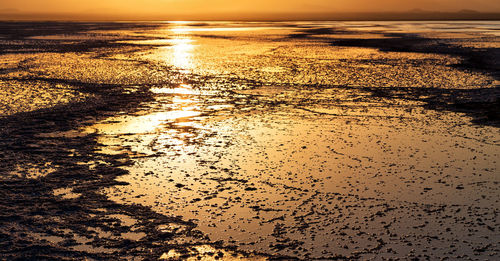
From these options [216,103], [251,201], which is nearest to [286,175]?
[251,201]

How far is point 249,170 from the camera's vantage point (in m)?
4.91

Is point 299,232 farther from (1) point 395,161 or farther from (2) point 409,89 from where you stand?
(2) point 409,89

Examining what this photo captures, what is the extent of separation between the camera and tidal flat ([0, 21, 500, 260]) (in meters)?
3.46

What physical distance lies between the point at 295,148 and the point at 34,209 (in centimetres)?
291

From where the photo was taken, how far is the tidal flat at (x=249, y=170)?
3.46m

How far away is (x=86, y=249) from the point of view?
333cm

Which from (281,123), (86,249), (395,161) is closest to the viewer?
(86,249)

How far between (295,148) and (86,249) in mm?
2929

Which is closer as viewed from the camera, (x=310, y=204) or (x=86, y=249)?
(x=86, y=249)

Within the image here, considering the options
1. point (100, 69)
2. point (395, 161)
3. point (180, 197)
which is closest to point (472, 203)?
point (395, 161)

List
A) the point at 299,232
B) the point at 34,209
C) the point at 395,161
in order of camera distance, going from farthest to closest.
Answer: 1. the point at 395,161
2. the point at 34,209
3. the point at 299,232

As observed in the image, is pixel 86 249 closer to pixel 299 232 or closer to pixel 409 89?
pixel 299 232

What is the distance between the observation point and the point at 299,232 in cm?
359

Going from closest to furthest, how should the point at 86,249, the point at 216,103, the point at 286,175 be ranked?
the point at 86,249 → the point at 286,175 → the point at 216,103
